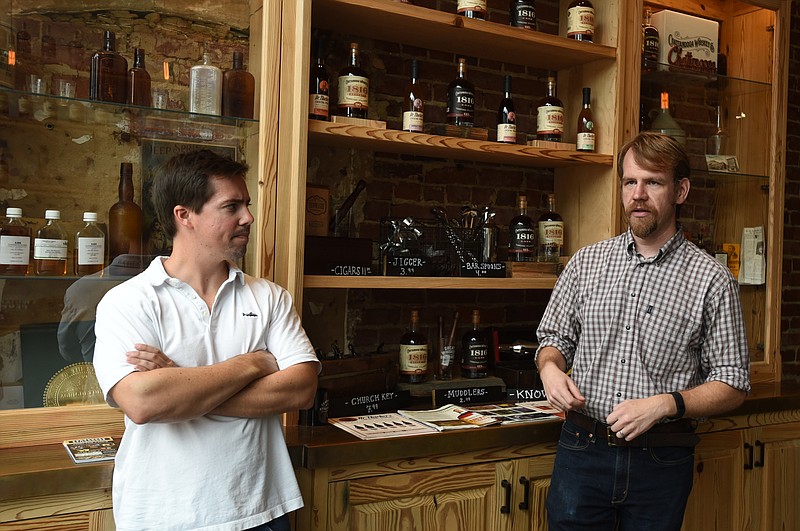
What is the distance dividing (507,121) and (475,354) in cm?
84

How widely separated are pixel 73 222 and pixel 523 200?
5.01 feet

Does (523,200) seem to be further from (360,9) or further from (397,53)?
(360,9)

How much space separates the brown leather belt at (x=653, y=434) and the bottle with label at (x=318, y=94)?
3.87 feet

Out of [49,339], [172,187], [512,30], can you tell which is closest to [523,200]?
[512,30]

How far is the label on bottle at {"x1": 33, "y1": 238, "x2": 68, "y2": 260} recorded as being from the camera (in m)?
1.95

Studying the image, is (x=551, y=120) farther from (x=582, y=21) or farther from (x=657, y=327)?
(x=657, y=327)

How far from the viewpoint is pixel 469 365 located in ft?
8.66

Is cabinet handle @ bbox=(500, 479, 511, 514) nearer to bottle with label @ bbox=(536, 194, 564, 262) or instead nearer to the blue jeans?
the blue jeans

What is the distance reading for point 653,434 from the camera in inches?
78.2

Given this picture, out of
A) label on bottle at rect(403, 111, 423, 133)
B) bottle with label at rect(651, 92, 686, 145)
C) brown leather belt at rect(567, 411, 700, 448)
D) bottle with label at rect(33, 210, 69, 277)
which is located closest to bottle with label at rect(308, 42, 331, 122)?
label on bottle at rect(403, 111, 423, 133)

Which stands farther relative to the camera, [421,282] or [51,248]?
[421,282]

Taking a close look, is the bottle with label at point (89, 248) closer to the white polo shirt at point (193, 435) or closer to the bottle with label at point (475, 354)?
the white polo shirt at point (193, 435)

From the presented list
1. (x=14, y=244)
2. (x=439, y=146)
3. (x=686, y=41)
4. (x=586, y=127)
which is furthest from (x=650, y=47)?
(x=14, y=244)

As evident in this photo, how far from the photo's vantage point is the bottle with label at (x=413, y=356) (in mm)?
2529
